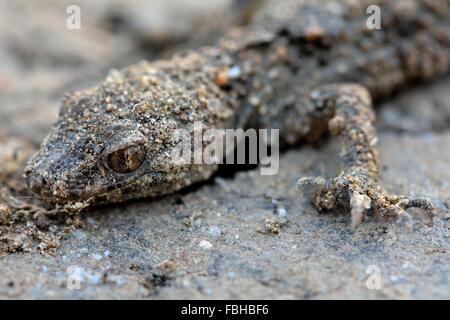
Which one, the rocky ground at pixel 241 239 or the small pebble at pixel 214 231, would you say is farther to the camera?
the small pebble at pixel 214 231

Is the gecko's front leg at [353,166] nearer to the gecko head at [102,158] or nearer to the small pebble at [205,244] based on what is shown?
the small pebble at [205,244]

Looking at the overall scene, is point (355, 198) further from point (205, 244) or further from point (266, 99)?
point (266, 99)

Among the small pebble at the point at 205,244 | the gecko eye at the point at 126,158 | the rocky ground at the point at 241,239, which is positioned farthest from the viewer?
the gecko eye at the point at 126,158

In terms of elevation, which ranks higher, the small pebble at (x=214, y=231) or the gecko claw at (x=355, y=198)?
the gecko claw at (x=355, y=198)

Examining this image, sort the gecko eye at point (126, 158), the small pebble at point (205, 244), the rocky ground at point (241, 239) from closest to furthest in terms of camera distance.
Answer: the rocky ground at point (241, 239) < the small pebble at point (205, 244) < the gecko eye at point (126, 158)

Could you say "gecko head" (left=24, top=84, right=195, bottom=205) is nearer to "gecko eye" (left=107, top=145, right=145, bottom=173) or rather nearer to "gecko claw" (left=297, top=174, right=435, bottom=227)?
"gecko eye" (left=107, top=145, right=145, bottom=173)


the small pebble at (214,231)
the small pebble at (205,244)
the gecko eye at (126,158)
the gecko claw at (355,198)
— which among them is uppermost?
the gecko eye at (126,158)

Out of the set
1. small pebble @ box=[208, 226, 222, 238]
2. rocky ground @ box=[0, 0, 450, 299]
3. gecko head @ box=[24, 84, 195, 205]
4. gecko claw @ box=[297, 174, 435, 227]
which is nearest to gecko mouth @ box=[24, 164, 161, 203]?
gecko head @ box=[24, 84, 195, 205]

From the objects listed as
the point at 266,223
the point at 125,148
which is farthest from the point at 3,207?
the point at 266,223

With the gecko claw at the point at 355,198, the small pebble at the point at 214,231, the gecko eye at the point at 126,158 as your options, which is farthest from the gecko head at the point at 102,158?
the gecko claw at the point at 355,198
